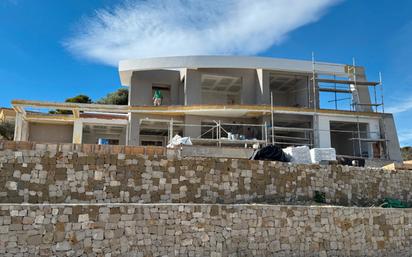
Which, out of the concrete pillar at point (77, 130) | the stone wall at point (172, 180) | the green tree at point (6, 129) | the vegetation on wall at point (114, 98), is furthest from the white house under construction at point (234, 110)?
the vegetation on wall at point (114, 98)

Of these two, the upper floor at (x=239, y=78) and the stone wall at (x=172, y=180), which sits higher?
the upper floor at (x=239, y=78)

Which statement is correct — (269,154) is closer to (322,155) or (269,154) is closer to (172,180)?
(322,155)

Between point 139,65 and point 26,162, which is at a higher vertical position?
point 139,65

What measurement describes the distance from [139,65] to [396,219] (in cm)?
1423

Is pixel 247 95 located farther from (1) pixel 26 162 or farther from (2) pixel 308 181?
(1) pixel 26 162

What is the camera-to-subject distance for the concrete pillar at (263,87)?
20.1 metres

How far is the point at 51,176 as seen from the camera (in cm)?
978

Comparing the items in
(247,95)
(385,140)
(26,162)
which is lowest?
(26,162)

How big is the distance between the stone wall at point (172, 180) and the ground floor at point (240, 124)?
5073 mm

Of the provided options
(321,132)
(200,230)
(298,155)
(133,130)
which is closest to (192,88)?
(133,130)

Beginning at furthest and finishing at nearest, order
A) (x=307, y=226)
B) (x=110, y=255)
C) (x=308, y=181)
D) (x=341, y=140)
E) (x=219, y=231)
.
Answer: (x=341, y=140)
(x=308, y=181)
(x=307, y=226)
(x=219, y=231)
(x=110, y=255)

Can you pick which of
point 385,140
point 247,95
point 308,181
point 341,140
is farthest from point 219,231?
point 341,140

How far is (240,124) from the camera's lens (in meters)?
18.7

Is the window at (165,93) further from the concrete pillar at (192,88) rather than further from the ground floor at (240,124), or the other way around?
the concrete pillar at (192,88)
